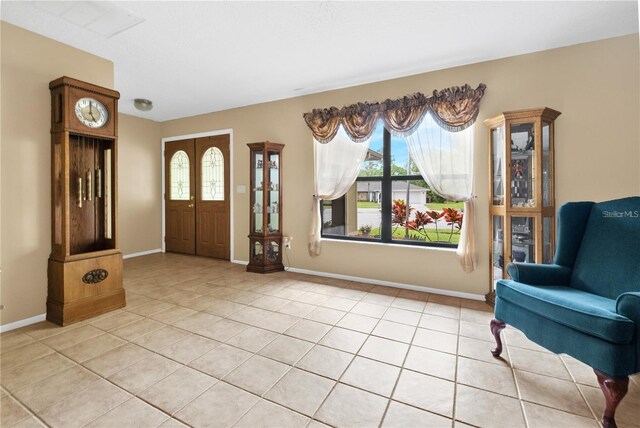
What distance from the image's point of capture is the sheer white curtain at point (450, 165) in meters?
3.31

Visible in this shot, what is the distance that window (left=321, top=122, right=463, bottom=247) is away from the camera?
145 inches

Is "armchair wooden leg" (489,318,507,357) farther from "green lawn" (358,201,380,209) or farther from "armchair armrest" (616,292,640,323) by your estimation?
"green lawn" (358,201,380,209)

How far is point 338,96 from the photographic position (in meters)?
4.05

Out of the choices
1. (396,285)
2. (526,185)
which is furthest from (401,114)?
(396,285)

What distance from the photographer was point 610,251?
212cm

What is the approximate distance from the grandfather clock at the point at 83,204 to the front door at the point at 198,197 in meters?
2.30

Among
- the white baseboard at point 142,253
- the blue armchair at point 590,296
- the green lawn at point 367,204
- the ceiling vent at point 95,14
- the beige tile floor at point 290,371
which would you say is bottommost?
the beige tile floor at point 290,371

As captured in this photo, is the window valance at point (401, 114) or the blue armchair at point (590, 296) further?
the window valance at point (401, 114)

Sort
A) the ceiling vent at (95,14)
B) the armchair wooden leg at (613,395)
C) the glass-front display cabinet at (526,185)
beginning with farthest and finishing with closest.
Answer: the glass-front display cabinet at (526,185) → the ceiling vent at (95,14) → the armchair wooden leg at (613,395)

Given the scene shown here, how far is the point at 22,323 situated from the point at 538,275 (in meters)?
4.44

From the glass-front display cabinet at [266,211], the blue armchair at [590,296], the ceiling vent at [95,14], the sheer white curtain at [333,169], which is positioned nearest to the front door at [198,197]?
the glass-front display cabinet at [266,211]

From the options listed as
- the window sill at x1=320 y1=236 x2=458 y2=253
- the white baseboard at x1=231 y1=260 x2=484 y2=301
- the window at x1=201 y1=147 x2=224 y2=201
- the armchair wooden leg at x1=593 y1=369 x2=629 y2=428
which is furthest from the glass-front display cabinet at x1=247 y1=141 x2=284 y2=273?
the armchair wooden leg at x1=593 y1=369 x2=629 y2=428

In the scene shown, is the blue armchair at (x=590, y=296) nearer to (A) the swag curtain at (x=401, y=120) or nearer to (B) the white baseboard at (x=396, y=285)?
(A) the swag curtain at (x=401, y=120)

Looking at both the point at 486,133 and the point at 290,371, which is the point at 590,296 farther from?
the point at 290,371
